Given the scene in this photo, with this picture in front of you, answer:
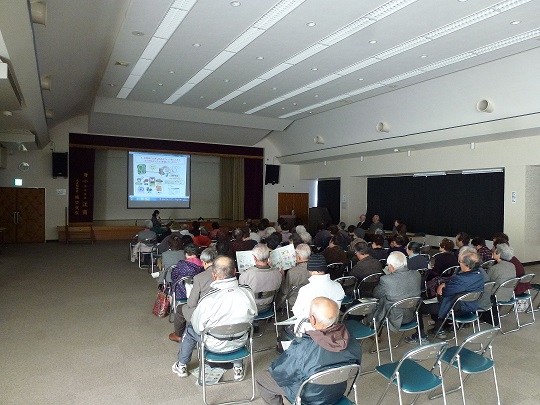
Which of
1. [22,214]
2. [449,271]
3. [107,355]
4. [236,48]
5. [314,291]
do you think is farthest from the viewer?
[22,214]

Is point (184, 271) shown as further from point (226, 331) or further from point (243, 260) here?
point (226, 331)

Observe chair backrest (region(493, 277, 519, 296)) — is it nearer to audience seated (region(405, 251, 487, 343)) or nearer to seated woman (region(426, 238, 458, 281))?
audience seated (region(405, 251, 487, 343))

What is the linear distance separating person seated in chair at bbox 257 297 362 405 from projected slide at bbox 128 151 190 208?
43.0 ft

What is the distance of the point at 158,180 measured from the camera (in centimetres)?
1479

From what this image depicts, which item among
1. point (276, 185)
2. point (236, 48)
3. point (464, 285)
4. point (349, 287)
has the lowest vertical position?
point (349, 287)

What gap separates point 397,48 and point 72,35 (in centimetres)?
516

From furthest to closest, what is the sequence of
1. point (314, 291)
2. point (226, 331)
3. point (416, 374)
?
1. point (314, 291)
2. point (226, 331)
3. point (416, 374)

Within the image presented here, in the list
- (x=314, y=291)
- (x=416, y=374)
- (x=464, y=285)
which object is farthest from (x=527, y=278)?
(x=314, y=291)

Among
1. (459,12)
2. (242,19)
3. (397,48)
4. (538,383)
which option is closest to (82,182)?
(242,19)

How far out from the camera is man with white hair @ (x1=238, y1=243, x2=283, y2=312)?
13.6 ft

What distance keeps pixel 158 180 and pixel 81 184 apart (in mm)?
2672

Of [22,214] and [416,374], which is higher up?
[22,214]

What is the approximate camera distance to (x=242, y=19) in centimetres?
556

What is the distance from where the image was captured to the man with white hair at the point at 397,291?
13.1 feet
